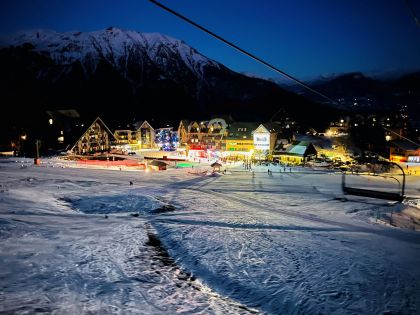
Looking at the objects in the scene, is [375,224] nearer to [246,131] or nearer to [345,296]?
[345,296]

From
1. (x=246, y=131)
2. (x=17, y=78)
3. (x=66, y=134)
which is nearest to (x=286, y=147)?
(x=246, y=131)

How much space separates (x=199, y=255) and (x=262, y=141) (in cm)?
5590

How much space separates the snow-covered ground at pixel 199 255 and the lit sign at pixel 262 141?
134ft

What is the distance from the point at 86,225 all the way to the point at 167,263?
23.3 feet

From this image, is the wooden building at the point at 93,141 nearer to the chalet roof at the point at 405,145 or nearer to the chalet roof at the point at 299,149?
the chalet roof at the point at 299,149

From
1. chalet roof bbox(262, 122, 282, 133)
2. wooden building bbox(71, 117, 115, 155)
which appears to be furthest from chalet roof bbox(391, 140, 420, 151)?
wooden building bbox(71, 117, 115, 155)

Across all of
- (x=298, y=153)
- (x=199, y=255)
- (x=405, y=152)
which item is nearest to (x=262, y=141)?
(x=298, y=153)

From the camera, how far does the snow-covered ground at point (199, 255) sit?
33.6 feet

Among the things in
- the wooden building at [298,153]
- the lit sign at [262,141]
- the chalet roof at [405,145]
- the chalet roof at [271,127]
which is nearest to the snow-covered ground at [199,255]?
Result: the wooden building at [298,153]

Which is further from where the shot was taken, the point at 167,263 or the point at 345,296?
the point at 167,263

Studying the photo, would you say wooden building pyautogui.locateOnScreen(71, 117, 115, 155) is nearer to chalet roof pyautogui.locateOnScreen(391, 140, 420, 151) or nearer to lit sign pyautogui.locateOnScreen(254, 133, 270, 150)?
lit sign pyautogui.locateOnScreen(254, 133, 270, 150)

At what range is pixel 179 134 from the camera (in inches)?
3474

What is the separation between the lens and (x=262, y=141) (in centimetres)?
6806

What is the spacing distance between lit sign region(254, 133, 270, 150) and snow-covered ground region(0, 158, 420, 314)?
1605 inches
